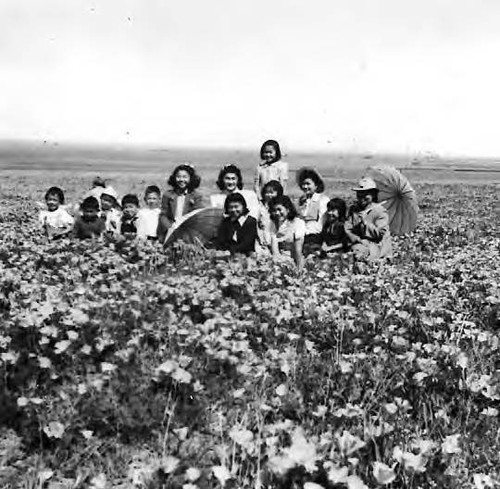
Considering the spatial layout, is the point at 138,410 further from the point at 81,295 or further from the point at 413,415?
the point at 81,295

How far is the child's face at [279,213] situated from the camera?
10133 millimetres

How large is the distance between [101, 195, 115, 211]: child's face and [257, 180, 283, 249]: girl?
356 cm

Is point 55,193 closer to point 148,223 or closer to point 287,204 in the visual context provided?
point 148,223

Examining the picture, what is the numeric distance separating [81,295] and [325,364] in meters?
2.67

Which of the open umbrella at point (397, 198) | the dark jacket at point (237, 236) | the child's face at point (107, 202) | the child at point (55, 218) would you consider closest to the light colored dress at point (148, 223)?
the child at point (55, 218)

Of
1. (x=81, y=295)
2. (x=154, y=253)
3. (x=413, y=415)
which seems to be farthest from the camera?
(x=154, y=253)

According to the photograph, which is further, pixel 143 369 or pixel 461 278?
pixel 461 278

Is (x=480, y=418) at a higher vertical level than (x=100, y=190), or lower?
lower

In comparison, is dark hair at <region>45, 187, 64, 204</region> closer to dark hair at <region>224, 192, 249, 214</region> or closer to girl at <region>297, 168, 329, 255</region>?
dark hair at <region>224, 192, 249, 214</region>

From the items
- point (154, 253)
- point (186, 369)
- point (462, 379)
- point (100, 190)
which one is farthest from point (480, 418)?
point (100, 190)

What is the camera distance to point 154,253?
9141 millimetres

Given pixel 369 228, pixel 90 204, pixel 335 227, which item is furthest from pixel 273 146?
pixel 90 204

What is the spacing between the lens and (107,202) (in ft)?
41.9

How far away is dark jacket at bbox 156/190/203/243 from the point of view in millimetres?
10695
